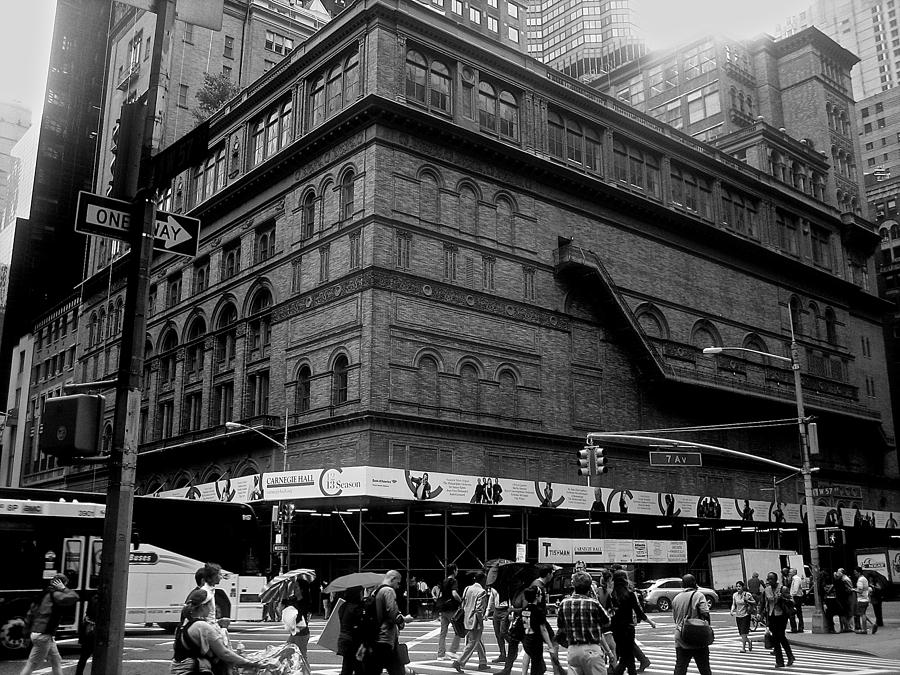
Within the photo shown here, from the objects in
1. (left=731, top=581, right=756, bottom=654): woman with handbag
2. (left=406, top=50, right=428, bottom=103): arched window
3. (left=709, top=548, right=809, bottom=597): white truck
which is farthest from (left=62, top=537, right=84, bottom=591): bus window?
(left=709, top=548, right=809, bottom=597): white truck

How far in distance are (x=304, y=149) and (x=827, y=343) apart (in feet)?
128

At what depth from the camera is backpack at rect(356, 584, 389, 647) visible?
12.0 m

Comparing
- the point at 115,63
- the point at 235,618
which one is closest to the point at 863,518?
the point at 235,618

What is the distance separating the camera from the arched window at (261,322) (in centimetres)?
4456

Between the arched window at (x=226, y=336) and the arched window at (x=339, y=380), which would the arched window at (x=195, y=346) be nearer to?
the arched window at (x=226, y=336)

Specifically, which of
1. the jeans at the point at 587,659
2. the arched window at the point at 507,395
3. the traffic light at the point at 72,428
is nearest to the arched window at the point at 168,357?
the arched window at the point at 507,395

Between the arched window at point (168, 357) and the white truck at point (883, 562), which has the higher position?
the arched window at point (168, 357)

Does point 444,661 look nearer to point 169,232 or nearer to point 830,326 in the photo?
point 169,232

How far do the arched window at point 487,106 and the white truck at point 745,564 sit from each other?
75.8 ft

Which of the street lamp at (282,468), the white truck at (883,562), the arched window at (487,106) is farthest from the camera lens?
the arched window at (487,106)

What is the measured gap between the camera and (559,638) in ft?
39.1

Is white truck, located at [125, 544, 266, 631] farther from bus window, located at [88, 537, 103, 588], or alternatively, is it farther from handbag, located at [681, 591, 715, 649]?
handbag, located at [681, 591, 715, 649]

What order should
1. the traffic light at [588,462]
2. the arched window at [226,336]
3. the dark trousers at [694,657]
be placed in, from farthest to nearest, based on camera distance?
the arched window at [226,336]
the traffic light at [588,462]
the dark trousers at [694,657]

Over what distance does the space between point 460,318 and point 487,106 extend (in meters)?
11.4
